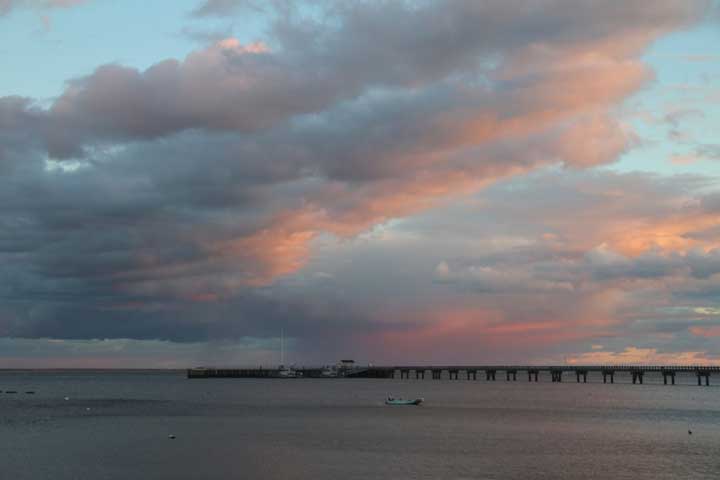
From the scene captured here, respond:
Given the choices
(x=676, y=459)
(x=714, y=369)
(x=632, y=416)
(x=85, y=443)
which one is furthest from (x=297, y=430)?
(x=714, y=369)

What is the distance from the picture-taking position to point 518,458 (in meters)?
62.7

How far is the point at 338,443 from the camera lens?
71.6 meters

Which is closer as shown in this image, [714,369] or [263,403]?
[263,403]

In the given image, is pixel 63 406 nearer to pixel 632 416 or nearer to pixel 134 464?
pixel 134 464

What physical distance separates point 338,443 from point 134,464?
20.5 metres

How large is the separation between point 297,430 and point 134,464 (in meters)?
28.5

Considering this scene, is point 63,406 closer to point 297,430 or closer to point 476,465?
point 297,430

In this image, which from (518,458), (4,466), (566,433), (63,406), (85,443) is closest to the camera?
(4,466)

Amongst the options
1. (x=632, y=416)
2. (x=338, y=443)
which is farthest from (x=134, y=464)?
(x=632, y=416)

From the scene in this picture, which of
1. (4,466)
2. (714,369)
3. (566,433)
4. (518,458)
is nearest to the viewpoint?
(4,466)

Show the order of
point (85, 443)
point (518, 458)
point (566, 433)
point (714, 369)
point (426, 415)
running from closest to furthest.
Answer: point (518, 458) < point (85, 443) < point (566, 433) < point (426, 415) < point (714, 369)

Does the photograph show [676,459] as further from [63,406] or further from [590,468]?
[63,406]

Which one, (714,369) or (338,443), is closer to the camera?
(338,443)

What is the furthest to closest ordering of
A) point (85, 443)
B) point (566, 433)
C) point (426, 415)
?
point (426, 415) < point (566, 433) < point (85, 443)
